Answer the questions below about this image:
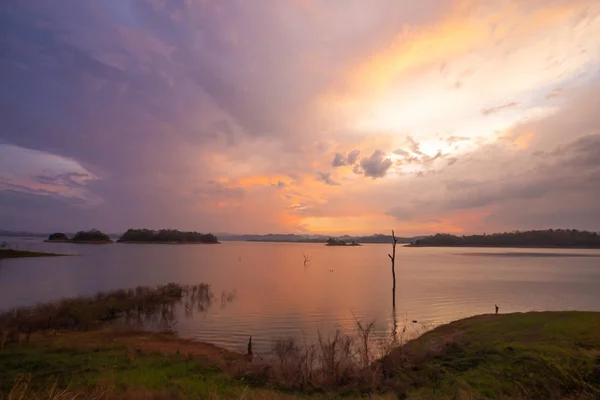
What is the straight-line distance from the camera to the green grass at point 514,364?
9.16 m

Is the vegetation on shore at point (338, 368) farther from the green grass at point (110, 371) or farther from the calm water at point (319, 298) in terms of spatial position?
the calm water at point (319, 298)

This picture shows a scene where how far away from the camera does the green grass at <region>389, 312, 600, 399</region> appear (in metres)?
9.16

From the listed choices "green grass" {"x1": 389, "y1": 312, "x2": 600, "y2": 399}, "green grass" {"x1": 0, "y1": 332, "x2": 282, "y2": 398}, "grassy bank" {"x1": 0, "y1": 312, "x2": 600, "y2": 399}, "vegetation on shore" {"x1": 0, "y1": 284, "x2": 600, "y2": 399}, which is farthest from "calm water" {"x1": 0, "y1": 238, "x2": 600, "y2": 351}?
"green grass" {"x1": 389, "y1": 312, "x2": 600, "y2": 399}

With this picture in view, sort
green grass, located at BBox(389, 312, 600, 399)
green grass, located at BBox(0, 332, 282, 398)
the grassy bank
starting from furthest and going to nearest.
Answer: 1. green grass, located at BBox(0, 332, 282, 398)
2. the grassy bank
3. green grass, located at BBox(389, 312, 600, 399)

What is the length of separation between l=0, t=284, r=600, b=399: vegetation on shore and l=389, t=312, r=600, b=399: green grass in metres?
0.03

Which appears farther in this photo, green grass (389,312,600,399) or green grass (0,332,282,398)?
green grass (0,332,282,398)

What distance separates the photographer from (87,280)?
4694cm

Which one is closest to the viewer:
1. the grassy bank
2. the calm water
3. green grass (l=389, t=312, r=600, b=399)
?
green grass (l=389, t=312, r=600, b=399)

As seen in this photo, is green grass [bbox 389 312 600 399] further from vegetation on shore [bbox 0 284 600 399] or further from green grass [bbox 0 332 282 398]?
green grass [bbox 0 332 282 398]

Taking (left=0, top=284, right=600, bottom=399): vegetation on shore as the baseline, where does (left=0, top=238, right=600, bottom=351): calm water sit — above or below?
below

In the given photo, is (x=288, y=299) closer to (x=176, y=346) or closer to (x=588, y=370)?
(x=176, y=346)

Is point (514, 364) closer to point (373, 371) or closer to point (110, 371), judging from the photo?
point (373, 371)

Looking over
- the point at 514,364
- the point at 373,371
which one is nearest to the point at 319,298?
the point at 373,371

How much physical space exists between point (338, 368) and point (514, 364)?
595 cm
